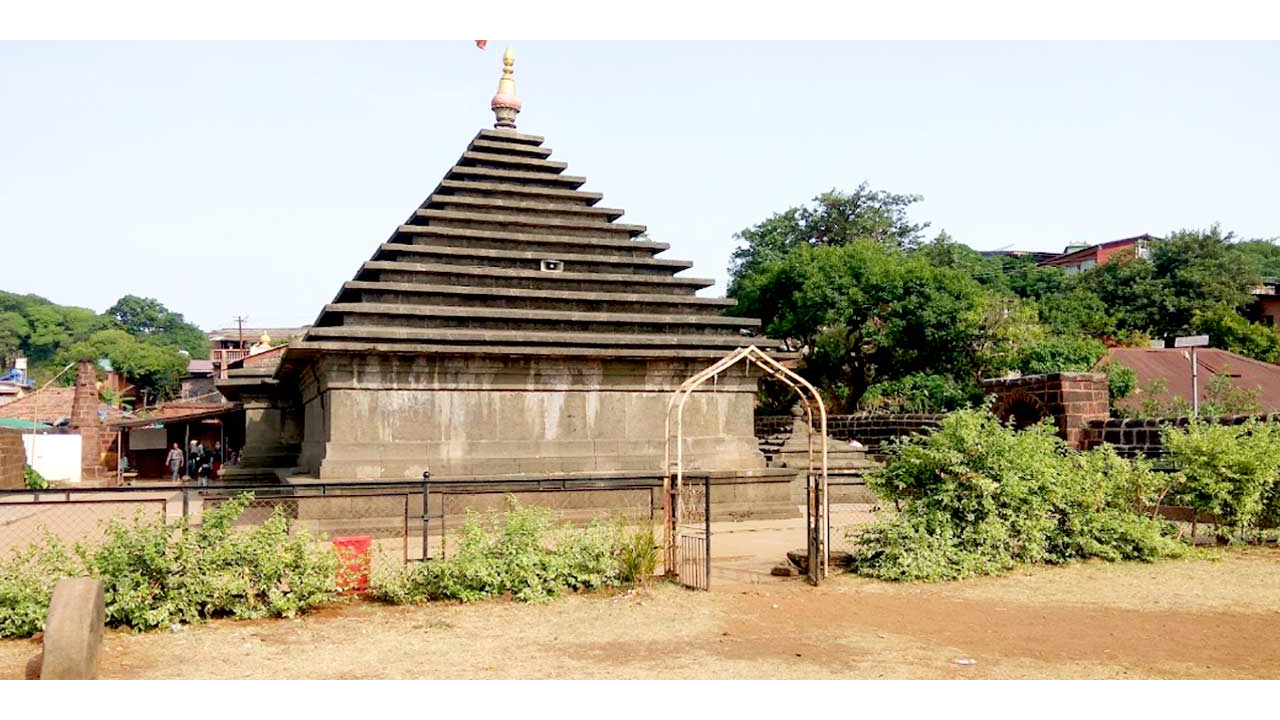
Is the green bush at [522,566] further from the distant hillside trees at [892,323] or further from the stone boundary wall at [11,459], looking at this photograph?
the distant hillside trees at [892,323]

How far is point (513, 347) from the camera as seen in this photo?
1683 cm

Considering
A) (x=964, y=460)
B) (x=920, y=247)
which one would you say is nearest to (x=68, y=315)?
(x=920, y=247)

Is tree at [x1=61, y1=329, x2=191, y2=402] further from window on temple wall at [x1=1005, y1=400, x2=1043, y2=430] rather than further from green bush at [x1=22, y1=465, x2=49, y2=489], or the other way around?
window on temple wall at [x1=1005, y1=400, x2=1043, y2=430]

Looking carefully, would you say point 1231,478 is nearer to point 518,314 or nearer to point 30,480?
point 518,314

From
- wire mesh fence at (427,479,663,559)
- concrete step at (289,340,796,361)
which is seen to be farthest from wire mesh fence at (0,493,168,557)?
wire mesh fence at (427,479,663,559)

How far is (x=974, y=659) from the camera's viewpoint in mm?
7293

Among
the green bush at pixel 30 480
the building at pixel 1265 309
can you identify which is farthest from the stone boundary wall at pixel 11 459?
the building at pixel 1265 309

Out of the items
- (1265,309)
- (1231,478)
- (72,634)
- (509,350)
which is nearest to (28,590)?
(72,634)

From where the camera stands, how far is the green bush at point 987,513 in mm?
11031

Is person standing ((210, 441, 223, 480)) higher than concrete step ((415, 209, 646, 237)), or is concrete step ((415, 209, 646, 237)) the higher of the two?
concrete step ((415, 209, 646, 237))

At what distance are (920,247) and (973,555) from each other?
125ft

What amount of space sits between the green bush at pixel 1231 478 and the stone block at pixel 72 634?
11680mm

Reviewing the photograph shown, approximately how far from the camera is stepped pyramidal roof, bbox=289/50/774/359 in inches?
664

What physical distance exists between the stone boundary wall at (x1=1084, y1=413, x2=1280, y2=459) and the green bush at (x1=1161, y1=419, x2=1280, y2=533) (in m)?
3.31
